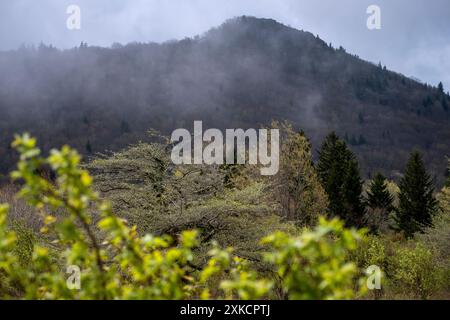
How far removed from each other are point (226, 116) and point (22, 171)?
594 feet

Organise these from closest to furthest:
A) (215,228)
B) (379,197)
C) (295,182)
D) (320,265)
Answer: (320,265) < (215,228) < (295,182) < (379,197)

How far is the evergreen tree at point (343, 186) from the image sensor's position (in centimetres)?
3541

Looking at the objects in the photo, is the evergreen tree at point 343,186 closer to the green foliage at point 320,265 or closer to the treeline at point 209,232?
the treeline at point 209,232

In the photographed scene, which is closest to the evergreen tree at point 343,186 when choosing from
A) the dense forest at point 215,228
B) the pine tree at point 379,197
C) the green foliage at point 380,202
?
the dense forest at point 215,228

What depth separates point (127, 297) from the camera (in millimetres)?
3279

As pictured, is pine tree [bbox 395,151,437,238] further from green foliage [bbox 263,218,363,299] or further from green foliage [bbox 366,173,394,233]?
green foliage [bbox 263,218,363,299]

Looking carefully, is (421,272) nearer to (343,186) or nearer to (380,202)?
(343,186)

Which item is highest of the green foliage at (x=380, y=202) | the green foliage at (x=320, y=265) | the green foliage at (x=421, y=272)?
the green foliage at (x=320, y=265)

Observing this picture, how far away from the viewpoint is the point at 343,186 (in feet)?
118

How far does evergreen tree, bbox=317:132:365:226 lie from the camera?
3541 centimetres

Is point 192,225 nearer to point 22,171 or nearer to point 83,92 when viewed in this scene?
point 22,171

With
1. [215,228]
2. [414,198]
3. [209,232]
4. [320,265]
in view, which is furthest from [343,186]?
[320,265]

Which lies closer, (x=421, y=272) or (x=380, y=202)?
(x=421, y=272)

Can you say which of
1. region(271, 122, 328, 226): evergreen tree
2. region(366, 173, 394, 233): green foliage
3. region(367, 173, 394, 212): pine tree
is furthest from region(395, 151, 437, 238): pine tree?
region(271, 122, 328, 226): evergreen tree
